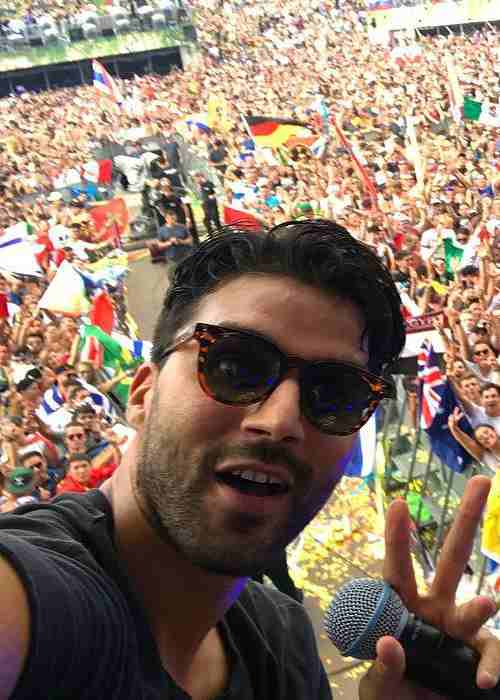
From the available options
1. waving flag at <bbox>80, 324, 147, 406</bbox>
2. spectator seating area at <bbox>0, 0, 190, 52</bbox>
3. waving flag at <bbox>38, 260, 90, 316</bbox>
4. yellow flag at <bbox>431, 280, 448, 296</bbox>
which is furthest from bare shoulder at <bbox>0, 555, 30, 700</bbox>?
spectator seating area at <bbox>0, 0, 190, 52</bbox>

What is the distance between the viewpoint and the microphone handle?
1.21 meters

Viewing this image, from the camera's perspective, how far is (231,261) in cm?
140

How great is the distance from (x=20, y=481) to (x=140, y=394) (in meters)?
3.48

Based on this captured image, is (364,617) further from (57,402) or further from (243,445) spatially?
(57,402)

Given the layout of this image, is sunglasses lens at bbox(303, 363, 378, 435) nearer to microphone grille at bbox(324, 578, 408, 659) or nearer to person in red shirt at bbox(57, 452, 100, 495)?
microphone grille at bbox(324, 578, 408, 659)

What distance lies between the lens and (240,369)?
1253 millimetres

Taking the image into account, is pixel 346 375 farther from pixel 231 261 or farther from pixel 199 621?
pixel 199 621

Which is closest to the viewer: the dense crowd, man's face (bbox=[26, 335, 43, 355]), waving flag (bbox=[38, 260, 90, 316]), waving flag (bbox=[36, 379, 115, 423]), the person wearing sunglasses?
the person wearing sunglasses

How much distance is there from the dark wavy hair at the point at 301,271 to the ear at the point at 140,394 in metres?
0.06

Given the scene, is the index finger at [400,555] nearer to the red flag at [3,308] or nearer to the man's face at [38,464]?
the man's face at [38,464]

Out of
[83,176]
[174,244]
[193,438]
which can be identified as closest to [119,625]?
[193,438]

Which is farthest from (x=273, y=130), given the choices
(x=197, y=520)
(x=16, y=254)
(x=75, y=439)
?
(x=197, y=520)

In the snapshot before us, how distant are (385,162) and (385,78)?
946 cm

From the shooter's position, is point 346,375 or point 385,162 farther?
point 385,162
